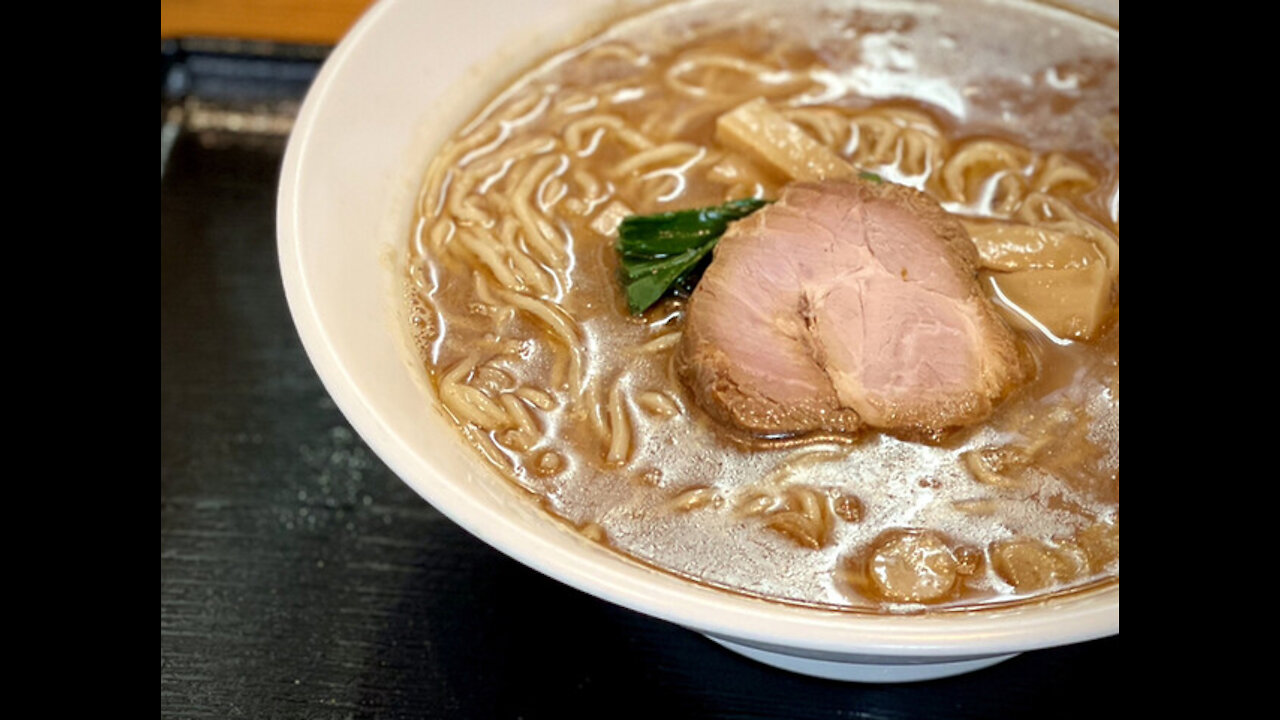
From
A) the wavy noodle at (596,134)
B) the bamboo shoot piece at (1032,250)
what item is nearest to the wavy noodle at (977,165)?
the bamboo shoot piece at (1032,250)

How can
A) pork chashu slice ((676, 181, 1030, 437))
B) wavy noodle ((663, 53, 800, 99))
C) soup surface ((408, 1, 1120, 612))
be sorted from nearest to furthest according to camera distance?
soup surface ((408, 1, 1120, 612)) < pork chashu slice ((676, 181, 1030, 437)) < wavy noodle ((663, 53, 800, 99))

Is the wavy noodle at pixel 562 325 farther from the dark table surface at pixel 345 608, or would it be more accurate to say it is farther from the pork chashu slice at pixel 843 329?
the dark table surface at pixel 345 608

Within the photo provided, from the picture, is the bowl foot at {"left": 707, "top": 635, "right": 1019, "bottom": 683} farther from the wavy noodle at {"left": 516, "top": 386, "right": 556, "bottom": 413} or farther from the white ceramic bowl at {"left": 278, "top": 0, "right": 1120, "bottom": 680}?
the wavy noodle at {"left": 516, "top": 386, "right": 556, "bottom": 413}

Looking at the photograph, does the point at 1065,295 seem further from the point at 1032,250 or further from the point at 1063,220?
the point at 1063,220

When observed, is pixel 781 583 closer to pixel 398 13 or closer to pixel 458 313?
pixel 458 313

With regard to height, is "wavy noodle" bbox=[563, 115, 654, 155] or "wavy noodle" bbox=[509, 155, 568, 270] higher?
"wavy noodle" bbox=[563, 115, 654, 155]

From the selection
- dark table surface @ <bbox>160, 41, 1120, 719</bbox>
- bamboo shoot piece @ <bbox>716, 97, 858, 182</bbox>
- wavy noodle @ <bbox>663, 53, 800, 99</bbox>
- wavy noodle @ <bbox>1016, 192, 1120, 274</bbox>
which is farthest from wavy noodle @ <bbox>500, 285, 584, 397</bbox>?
wavy noodle @ <bbox>1016, 192, 1120, 274</bbox>

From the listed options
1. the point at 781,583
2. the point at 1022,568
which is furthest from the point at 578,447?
the point at 1022,568
